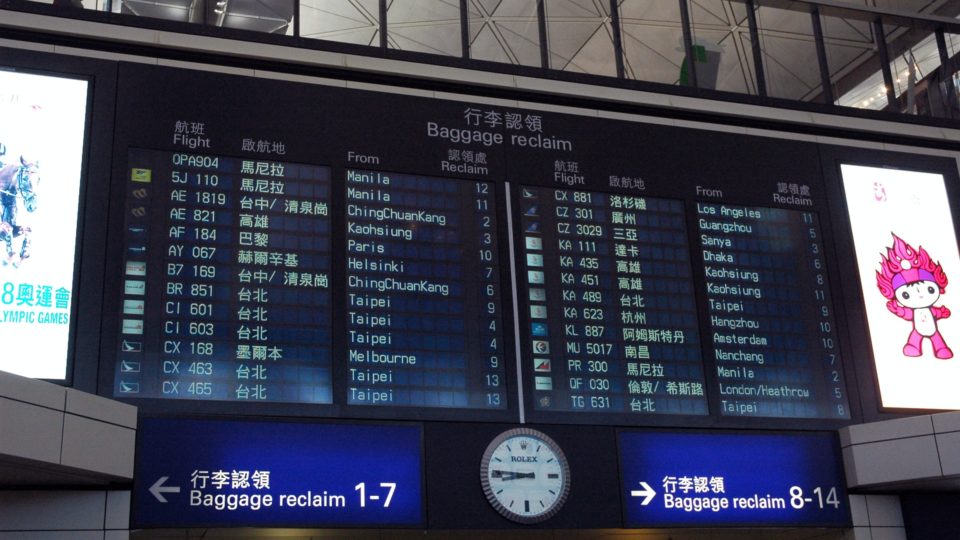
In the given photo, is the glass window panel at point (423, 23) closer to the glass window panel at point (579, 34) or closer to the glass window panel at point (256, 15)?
the glass window panel at point (579, 34)

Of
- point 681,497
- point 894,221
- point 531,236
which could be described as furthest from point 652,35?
point 681,497

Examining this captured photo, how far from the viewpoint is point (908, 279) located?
888cm

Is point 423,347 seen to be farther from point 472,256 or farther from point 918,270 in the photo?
point 918,270

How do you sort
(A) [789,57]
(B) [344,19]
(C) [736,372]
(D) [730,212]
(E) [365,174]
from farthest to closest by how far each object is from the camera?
(A) [789,57] → (B) [344,19] → (D) [730,212] → (C) [736,372] → (E) [365,174]

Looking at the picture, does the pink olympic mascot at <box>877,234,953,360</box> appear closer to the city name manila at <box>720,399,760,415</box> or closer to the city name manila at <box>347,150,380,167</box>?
the city name manila at <box>720,399,760,415</box>

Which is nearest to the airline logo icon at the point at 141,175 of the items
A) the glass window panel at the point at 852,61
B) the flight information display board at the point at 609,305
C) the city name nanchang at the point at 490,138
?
the city name nanchang at the point at 490,138

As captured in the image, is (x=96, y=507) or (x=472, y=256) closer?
(x=96, y=507)

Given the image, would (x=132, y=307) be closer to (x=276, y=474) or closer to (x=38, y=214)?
(x=38, y=214)

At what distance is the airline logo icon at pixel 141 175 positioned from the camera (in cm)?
725

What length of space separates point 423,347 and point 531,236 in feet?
3.93

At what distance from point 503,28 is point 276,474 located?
885cm

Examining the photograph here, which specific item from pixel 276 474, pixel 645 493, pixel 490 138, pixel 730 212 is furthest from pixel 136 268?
pixel 730 212

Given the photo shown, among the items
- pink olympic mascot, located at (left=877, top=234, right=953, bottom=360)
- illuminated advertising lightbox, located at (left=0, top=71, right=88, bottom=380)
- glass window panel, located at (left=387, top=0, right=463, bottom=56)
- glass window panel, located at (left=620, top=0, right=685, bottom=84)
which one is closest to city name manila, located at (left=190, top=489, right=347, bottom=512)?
illuminated advertising lightbox, located at (left=0, top=71, right=88, bottom=380)

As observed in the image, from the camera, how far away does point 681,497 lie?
7641 millimetres
